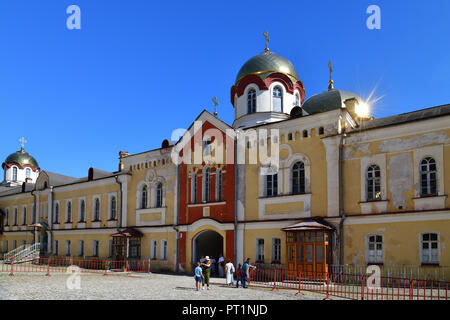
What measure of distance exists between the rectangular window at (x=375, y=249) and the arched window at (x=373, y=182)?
1.71 m

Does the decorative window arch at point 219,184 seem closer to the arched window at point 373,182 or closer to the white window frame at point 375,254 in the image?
the arched window at point 373,182

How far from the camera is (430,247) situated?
17609 mm

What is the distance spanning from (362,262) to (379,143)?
17.0ft

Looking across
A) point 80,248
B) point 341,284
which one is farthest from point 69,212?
point 341,284

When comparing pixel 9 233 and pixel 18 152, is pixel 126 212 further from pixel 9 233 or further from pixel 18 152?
pixel 18 152

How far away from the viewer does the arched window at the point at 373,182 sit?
19.4 metres

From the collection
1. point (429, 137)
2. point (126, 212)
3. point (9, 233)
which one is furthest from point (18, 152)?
point (429, 137)

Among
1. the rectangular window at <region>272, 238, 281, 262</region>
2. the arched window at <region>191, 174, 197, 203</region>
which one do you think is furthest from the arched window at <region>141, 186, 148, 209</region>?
the rectangular window at <region>272, 238, 281, 262</region>

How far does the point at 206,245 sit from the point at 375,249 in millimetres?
11051

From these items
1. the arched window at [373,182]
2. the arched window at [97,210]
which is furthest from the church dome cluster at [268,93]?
the arched window at [97,210]

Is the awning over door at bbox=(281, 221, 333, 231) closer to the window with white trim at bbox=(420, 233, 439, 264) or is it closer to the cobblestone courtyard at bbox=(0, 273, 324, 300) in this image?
the cobblestone courtyard at bbox=(0, 273, 324, 300)

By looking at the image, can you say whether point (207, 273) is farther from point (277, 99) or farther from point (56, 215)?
point (56, 215)

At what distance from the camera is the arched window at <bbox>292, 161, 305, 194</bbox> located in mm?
21533
